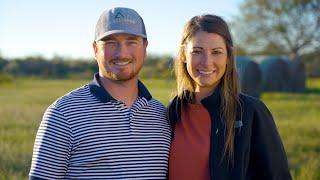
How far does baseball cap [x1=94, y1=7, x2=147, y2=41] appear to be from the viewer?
2838mm

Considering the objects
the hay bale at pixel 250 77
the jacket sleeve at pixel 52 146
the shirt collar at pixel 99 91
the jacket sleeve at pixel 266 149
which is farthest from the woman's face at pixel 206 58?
the hay bale at pixel 250 77

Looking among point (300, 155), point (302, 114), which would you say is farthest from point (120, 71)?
point (302, 114)

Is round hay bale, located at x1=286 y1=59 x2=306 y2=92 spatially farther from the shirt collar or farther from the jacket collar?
the shirt collar

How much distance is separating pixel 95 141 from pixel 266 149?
86cm

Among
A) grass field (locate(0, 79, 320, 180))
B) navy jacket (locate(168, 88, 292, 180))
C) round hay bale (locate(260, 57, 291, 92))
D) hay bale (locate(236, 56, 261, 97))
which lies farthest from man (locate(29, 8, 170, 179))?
round hay bale (locate(260, 57, 291, 92))

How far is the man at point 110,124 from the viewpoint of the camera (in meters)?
2.66

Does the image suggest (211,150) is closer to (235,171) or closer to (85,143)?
(235,171)

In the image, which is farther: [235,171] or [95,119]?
[235,171]

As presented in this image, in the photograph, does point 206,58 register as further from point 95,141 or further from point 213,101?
point 95,141

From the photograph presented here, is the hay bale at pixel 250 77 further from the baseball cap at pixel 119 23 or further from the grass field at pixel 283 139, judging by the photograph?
the baseball cap at pixel 119 23

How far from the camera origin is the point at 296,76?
25.1 metres

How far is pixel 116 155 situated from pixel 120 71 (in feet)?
1.30

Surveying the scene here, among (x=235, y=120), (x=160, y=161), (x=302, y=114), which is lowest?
(x=302, y=114)

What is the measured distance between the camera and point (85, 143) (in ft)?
8.95
